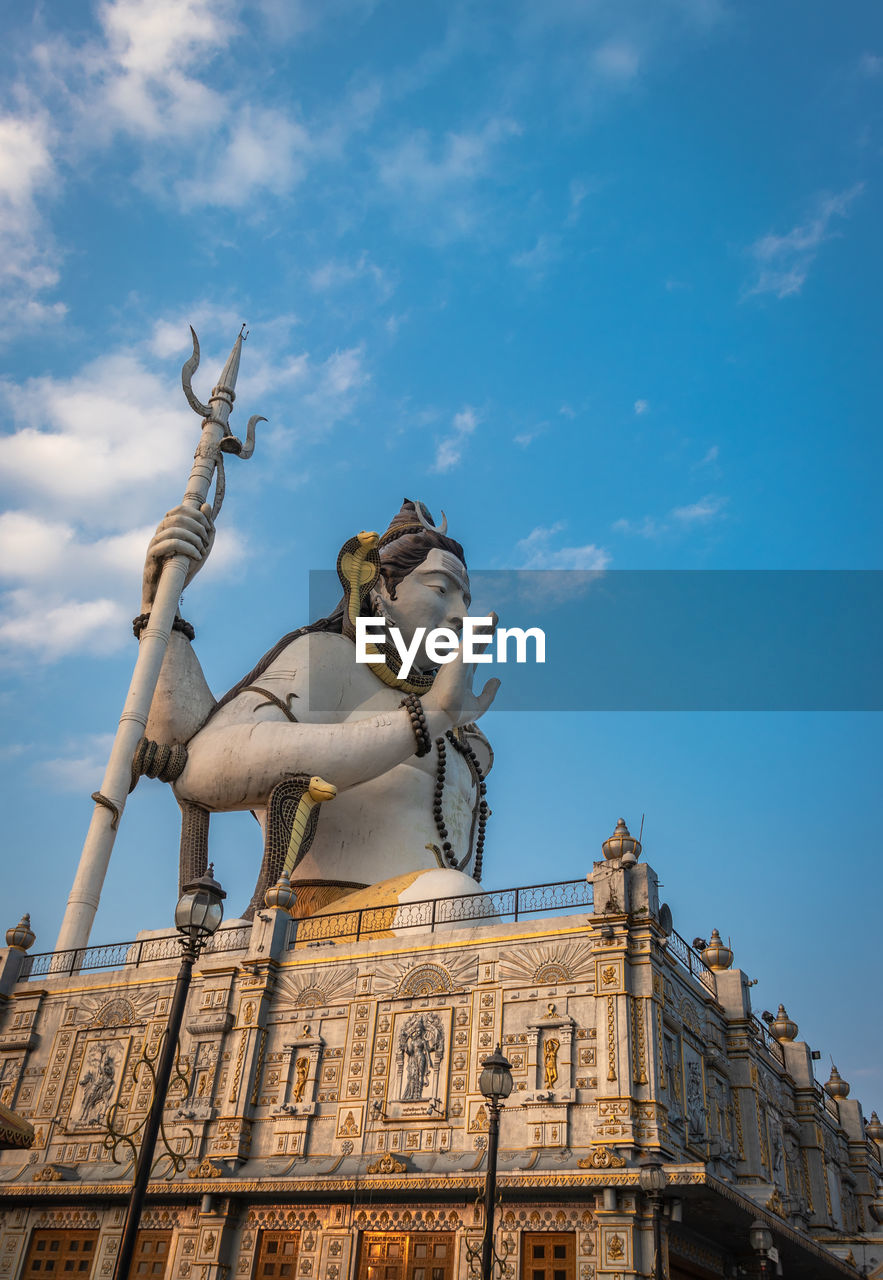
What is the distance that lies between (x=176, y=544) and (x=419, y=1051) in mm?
15784

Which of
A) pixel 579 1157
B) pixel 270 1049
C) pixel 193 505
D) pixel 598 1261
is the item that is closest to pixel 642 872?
pixel 579 1157

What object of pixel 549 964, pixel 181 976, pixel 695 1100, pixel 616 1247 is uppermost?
pixel 549 964

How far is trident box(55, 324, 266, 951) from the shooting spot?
24797mm

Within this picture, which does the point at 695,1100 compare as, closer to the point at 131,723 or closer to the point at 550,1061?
the point at 550,1061

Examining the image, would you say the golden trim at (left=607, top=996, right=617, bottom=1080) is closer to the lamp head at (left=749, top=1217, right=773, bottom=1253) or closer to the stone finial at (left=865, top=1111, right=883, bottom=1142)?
the lamp head at (left=749, top=1217, right=773, bottom=1253)

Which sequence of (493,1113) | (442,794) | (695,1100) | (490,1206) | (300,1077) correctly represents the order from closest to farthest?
(490,1206) → (493,1113) → (695,1100) → (300,1077) → (442,794)

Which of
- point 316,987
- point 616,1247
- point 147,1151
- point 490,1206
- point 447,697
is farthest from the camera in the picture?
point 447,697

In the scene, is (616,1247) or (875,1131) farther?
(875,1131)

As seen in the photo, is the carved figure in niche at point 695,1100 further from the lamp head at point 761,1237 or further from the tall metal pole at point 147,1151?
the tall metal pole at point 147,1151

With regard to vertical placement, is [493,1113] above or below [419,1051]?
below

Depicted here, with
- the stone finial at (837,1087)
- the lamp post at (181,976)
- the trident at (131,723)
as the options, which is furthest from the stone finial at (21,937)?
the stone finial at (837,1087)

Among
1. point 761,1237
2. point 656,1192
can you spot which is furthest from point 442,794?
point 656,1192

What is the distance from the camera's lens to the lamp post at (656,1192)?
47.0ft

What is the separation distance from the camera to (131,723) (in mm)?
26156
